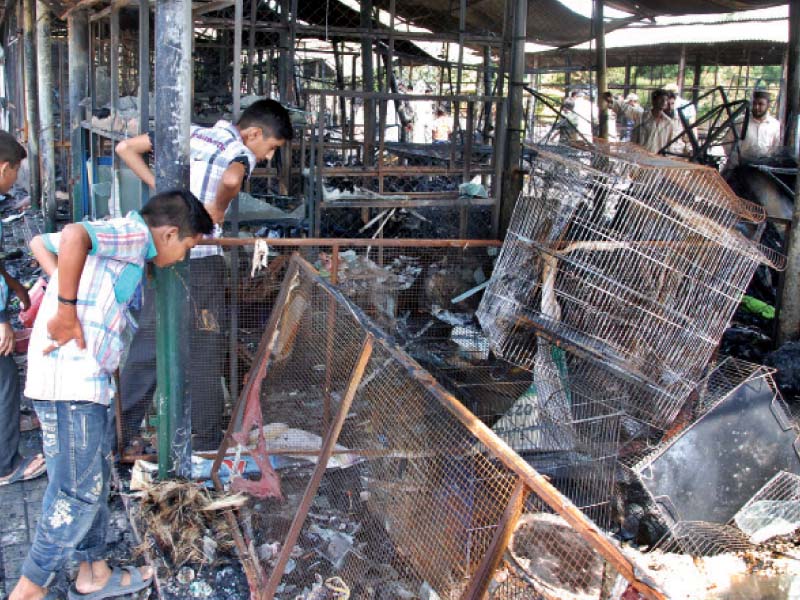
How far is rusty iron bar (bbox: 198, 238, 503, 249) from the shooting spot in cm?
477

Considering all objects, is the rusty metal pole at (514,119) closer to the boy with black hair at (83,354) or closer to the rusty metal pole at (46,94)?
the boy with black hair at (83,354)

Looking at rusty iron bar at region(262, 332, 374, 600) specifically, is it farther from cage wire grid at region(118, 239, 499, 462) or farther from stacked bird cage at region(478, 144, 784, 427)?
stacked bird cage at region(478, 144, 784, 427)

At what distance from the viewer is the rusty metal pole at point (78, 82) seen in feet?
24.7

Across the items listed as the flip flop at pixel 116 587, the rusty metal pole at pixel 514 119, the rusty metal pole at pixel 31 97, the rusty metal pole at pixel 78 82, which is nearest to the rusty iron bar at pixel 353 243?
the rusty metal pole at pixel 514 119

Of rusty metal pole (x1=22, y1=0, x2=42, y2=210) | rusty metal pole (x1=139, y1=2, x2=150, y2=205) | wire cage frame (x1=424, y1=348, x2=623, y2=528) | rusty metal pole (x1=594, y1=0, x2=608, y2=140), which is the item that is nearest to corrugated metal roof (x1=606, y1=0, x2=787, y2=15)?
rusty metal pole (x1=594, y1=0, x2=608, y2=140)

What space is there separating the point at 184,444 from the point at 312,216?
111 inches

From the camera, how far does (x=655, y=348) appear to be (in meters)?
4.79

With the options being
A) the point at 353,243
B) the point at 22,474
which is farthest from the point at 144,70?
the point at 22,474

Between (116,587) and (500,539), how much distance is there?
2036mm

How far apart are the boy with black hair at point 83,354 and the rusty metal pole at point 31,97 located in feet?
30.0

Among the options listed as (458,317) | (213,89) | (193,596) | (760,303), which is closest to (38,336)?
(193,596)

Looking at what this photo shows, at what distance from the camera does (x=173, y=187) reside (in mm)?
3789

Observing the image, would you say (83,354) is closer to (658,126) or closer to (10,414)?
(10,414)

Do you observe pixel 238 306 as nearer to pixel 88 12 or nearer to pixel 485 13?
pixel 88 12
